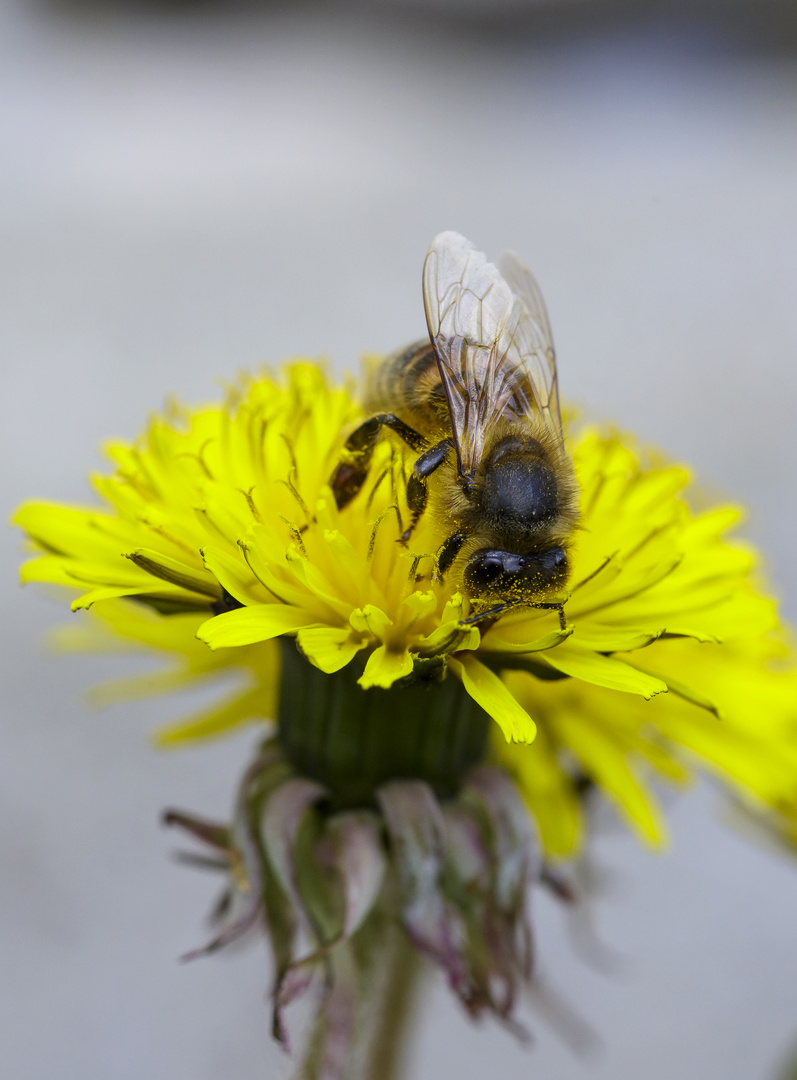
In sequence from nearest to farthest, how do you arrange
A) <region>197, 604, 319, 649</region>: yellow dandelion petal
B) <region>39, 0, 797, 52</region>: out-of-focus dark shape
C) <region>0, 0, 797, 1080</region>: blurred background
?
<region>197, 604, 319, 649</region>: yellow dandelion petal, <region>0, 0, 797, 1080</region>: blurred background, <region>39, 0, 797, 52</region>: out-of-focus dark shape

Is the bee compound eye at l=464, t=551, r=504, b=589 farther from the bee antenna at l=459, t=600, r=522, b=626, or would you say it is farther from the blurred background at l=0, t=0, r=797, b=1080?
the blurred background at l=0, t=0, r=797, b=1080

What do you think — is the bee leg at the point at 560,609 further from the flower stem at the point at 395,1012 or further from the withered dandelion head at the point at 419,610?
the flower stem at the point at 395,1012

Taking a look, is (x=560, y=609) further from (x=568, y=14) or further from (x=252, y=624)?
(x=568, y=14)

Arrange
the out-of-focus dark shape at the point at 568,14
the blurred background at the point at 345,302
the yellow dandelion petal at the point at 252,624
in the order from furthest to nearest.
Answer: the out-of-focus dark shape at the point at 568,14
the blurred background at the point at 345,302
the yellow dandelion petal at the point at 252,624

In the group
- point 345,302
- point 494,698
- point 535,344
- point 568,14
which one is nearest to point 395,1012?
point 494,698

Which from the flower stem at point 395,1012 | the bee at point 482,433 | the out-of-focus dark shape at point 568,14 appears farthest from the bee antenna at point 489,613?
the out-of-focus dark shape at point 568,14

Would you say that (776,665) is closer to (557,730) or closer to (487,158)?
(557,730)

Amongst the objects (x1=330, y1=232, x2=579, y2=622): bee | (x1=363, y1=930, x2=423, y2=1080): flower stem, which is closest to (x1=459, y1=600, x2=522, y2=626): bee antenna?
(x1=330, y1=232, x2=579, y2=622): bee
